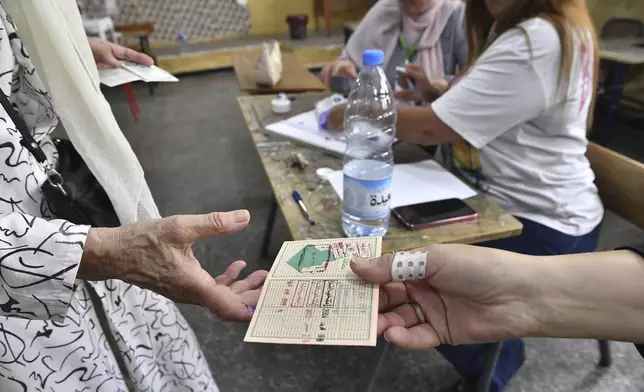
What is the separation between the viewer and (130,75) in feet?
3.14

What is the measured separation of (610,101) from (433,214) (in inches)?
104

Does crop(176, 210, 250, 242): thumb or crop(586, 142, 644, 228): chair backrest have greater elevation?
crop(176, 210, 250, 242): thumb

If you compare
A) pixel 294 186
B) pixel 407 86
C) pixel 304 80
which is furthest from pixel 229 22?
pixel 294 186

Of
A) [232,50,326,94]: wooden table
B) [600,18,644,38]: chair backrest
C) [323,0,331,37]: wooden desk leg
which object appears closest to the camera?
[232,50,326,94]: wooden table

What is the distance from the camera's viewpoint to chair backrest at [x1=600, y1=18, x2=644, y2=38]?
3.47 metres

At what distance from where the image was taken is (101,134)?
0.78 metres

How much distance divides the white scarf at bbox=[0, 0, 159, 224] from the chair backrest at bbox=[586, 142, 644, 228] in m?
1.17

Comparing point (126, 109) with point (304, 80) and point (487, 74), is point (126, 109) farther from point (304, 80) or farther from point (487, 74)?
point (487, 74)

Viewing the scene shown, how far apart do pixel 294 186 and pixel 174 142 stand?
2582 mm

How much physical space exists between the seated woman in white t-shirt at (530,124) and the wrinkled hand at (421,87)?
0.33 metres

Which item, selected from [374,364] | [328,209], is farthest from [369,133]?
[374,364]

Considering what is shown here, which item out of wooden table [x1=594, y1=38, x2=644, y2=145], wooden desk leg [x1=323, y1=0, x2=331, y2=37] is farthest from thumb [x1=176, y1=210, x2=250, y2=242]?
wooden desk leg [x1=323, y1=0, x2=331, y2=37]

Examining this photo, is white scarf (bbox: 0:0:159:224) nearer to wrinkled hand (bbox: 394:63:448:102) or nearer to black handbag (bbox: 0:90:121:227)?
black handbag (bbox: 0:90:121:227)

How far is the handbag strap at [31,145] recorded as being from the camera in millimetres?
662
